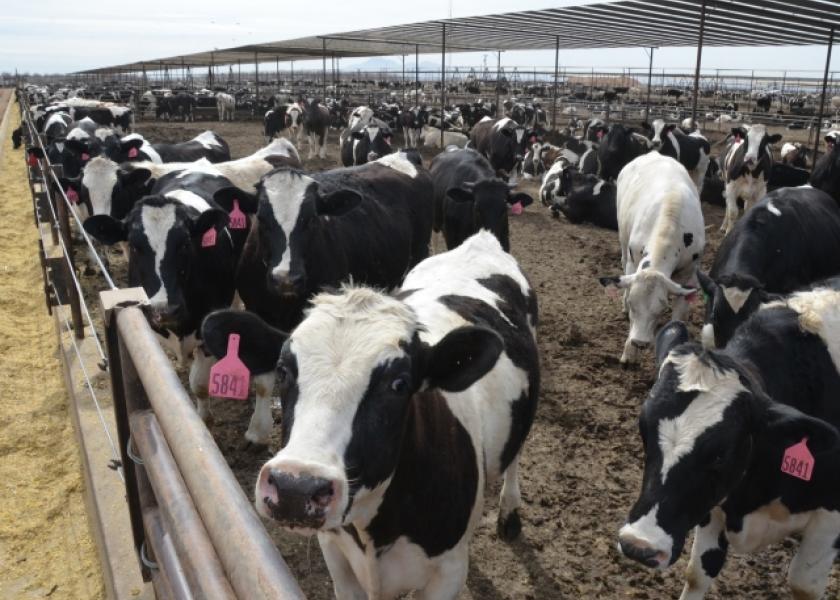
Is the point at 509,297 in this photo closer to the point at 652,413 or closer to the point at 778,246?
the point at 652,413

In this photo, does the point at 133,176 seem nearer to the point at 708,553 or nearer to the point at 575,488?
the point at 575,488

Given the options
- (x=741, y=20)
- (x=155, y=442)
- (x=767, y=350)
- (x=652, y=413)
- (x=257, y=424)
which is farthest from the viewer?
(x=741, y=20)

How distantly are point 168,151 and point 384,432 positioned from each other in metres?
10.4

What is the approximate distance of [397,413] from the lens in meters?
2.00

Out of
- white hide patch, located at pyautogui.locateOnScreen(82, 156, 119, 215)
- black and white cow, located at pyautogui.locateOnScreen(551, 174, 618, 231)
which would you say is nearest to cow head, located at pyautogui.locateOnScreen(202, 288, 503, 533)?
white hide patch, located at pyautogui.locateOnScreen(82, 156, 119, 215)

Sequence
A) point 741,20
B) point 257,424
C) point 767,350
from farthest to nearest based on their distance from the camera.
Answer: point 741,20
point 257,424
point 767,350

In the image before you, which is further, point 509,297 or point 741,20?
point 741,20

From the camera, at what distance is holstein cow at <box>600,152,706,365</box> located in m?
5.91

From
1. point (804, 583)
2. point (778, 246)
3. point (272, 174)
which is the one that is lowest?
point (804, 583)

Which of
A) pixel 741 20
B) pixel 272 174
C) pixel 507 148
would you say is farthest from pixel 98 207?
pixel 741 20

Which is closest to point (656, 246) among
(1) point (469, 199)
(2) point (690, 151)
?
(1) point (469, 199)

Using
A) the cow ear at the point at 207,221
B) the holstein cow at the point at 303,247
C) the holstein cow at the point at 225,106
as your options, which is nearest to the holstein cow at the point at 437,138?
the holstein cow at the point at 225,106

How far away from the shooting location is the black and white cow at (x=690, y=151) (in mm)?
13633

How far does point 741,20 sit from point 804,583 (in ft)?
43.6
